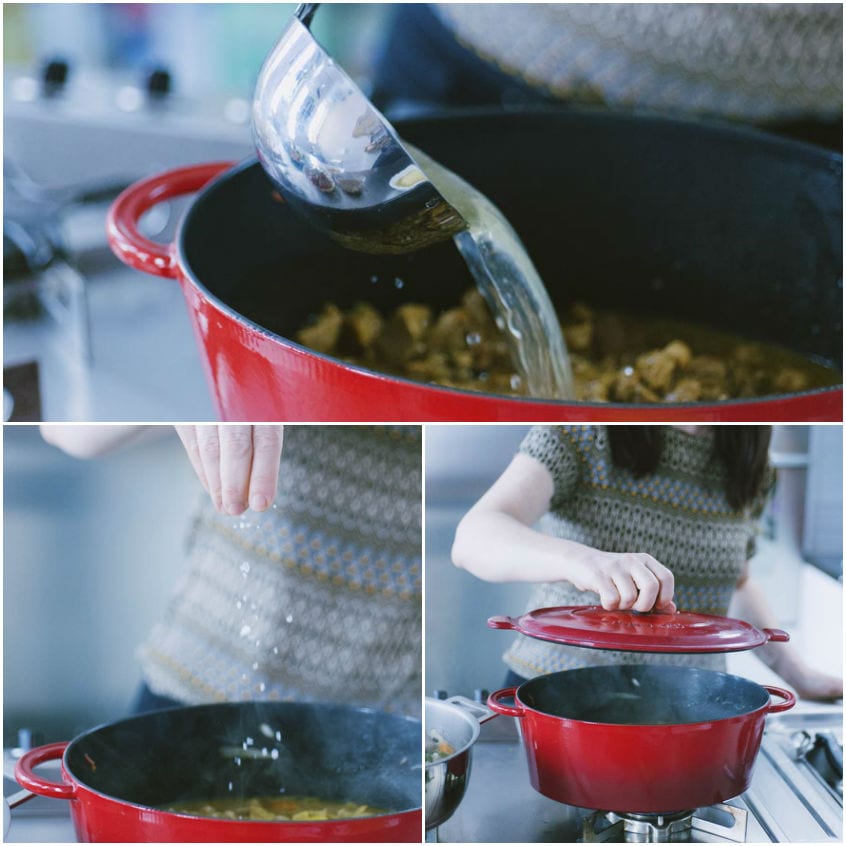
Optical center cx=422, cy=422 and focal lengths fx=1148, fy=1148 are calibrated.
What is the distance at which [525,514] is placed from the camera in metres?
0.56

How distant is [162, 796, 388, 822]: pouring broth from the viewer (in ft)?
1.86

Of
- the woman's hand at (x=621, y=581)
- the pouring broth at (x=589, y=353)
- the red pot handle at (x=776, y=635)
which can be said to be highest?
the pouring broth at (x=589, y=353)

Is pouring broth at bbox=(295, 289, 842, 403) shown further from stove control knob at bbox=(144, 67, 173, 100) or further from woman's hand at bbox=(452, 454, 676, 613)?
stove control knob at bbox=(144, 67, 173, 100)

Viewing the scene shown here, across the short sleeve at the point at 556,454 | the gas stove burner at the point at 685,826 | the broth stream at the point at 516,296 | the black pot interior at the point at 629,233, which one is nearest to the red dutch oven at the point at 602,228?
the black pot interior at the point at 629,233

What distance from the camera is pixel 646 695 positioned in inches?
22.7

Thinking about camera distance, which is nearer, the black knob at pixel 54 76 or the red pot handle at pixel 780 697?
the red pot handle at pixel 780 697

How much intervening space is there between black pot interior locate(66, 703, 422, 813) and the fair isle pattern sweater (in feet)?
0.26

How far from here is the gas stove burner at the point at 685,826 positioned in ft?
1.82

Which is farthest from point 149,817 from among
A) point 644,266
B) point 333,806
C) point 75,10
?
point 75,10

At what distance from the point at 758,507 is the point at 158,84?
655 millimetres

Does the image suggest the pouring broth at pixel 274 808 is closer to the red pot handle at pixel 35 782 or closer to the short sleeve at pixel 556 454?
the red pot handle at pixel 35 782

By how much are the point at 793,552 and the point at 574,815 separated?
171 millimetres

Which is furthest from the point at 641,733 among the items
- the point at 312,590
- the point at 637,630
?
the point at 312,590

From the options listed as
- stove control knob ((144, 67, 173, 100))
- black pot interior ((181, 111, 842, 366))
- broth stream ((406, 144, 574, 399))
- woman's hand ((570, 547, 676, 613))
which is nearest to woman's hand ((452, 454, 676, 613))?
woman's hand ((570, 547, 676, 613))
